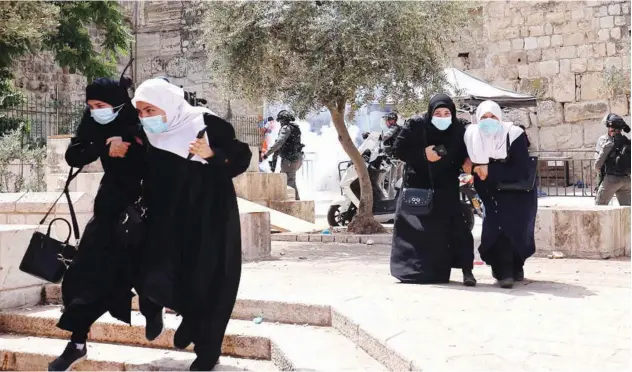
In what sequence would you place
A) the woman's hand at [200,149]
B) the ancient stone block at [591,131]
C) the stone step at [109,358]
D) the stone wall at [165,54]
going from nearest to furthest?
the woman's hand at [200,149], the stone step at [109,358], the ancient stone block at [591,131], the stone wall at [165,54]

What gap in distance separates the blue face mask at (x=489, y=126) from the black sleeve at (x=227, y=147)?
2259 mm

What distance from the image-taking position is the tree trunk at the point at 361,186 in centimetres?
986

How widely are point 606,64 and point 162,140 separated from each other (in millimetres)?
15714

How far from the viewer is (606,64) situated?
1705 cm

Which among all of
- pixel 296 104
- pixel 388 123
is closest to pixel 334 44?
pixel 296 104

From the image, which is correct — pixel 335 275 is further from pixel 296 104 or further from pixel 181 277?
pixel 296 104

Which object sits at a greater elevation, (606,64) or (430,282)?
(606,64)

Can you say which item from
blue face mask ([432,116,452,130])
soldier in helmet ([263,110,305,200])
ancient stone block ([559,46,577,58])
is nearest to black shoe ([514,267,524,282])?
blue face mask ([432,116,452,130])

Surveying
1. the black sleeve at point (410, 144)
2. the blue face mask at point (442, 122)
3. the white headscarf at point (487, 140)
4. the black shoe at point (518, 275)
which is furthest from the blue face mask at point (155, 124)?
the black shoe at point (518, 275)

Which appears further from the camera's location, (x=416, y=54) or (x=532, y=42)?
(x=532, y=42)

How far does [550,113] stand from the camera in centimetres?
1784

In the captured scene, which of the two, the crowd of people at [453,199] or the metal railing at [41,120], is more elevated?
the metal railing at [41,120]

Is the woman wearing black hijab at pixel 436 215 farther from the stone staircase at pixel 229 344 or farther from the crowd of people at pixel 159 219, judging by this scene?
the crowd of people at pixel 159 219

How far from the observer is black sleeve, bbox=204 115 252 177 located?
12.3 ft
